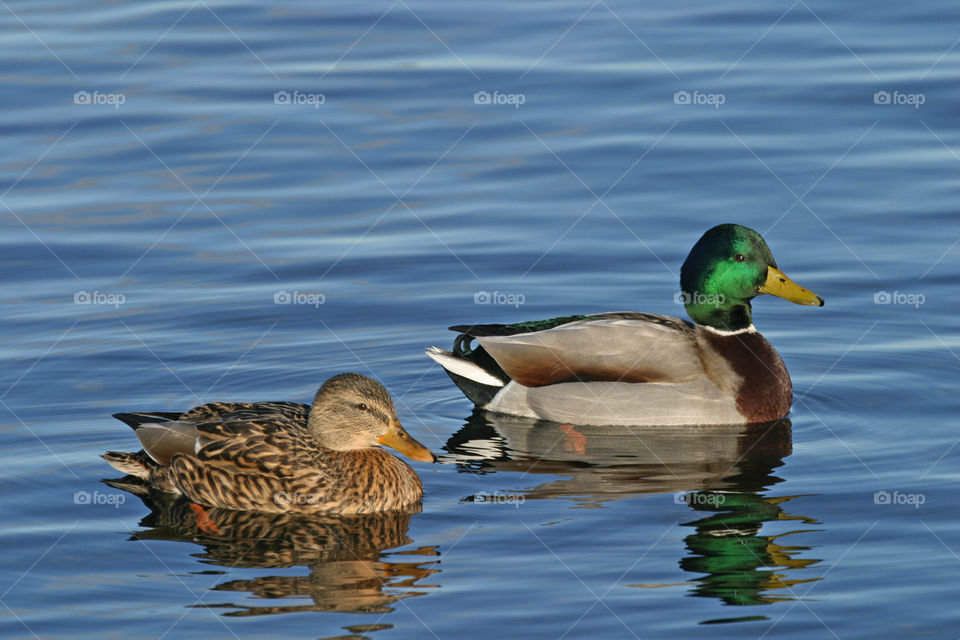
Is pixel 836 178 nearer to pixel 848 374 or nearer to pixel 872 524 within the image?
pixel 848 374

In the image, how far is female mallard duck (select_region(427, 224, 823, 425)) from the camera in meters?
11.8

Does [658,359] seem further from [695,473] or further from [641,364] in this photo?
[695,473]

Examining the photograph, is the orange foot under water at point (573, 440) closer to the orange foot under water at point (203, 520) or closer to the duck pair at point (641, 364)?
the duck pair at point (641, 364)

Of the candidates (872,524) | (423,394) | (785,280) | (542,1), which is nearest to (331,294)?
(423,394)

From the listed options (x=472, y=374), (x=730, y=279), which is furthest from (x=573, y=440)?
(x=730, y=279)

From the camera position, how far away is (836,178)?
1536 centimetres

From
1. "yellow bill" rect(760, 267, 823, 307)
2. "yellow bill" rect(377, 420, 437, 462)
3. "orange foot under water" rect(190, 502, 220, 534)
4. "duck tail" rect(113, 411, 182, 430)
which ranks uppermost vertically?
"yellow bill" rect(760, 267, 823, 307)

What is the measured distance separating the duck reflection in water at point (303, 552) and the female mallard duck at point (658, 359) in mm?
2472

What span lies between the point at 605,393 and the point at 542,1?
9.11m

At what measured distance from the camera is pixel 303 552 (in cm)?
917

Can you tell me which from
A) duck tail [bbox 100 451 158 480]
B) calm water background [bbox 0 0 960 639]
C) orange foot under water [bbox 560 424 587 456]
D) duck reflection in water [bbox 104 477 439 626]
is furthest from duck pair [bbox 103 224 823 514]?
duck reflection in water [bbox 104 477 439 626]

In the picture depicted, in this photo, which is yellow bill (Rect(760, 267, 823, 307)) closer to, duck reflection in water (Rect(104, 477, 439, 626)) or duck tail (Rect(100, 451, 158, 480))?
duck reflection in water (Rect(104, 477, 439, 626))

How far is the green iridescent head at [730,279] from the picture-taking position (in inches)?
473

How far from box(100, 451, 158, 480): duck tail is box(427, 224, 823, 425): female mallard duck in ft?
8.65
